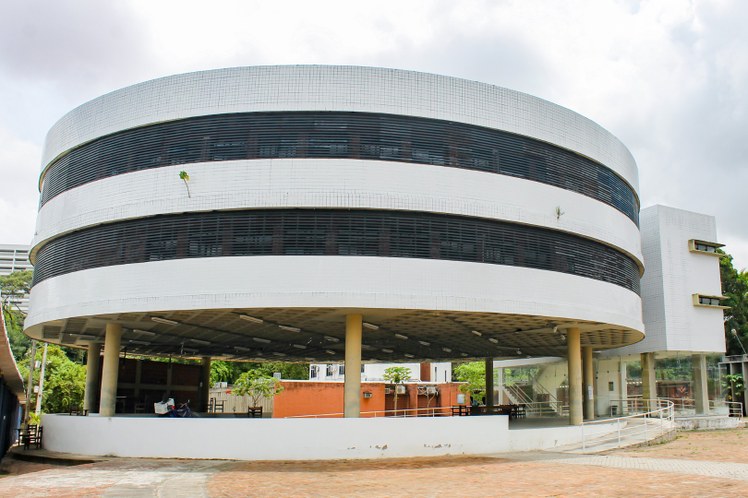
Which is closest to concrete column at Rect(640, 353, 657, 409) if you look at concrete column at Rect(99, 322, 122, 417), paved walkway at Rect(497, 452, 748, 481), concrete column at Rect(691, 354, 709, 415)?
concrete column at Rect(691, 354, 709, 415)

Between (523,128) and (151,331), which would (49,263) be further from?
(523,128)

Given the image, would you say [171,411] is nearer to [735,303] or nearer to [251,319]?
[251,319]

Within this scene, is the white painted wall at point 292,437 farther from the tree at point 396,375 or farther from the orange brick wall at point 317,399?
the tree at point 396,375

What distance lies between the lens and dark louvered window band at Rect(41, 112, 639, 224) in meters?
21.6

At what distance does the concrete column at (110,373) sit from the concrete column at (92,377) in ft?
20.5

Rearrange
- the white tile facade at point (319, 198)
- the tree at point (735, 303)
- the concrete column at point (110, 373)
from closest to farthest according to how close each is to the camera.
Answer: the white tile facade at point (319, 198), the concrete column at point (110, 373), the tree at point (735, 303)

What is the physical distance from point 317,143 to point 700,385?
27618 millimetres

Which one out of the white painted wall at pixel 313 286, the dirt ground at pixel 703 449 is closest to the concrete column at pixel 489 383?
the dirt ground at pixel 703 449

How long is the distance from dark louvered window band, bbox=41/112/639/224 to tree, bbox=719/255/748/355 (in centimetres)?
3969

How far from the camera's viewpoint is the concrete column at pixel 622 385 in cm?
3781

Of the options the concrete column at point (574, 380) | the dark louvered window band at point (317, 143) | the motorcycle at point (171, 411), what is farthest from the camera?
the concrete column at point (574, 380)

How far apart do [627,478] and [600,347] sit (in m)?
19.9

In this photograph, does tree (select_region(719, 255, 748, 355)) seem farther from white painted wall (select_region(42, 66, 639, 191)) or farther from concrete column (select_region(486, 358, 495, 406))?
white painted wall (select_region(42, 66, 639, 191))

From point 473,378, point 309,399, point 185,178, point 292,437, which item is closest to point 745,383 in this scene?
point 473,378
